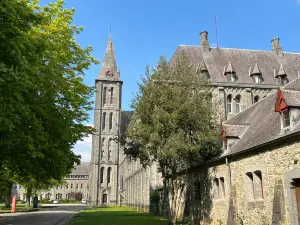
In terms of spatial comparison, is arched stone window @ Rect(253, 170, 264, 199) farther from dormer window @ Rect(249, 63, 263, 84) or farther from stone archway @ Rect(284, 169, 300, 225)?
dormer window @ Rect(249, 63, 263, 84)

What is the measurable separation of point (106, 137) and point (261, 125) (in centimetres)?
5807

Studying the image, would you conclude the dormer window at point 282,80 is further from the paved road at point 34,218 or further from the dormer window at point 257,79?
the paved road at point 34,218

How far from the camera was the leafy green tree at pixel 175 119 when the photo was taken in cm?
1848

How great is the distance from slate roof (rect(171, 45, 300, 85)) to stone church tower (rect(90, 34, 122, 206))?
31743mm

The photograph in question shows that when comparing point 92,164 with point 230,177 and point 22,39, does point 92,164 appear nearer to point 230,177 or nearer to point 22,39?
point 230,177

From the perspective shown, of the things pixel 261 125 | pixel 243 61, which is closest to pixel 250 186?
pixel 261 125

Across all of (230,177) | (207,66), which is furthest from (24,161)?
(207,66)

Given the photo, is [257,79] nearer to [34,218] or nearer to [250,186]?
[250,186]

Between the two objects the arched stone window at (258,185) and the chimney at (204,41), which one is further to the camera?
the chimney at (204,41)

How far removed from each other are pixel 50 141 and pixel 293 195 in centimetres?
1062

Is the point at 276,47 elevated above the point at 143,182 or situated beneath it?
elevated above

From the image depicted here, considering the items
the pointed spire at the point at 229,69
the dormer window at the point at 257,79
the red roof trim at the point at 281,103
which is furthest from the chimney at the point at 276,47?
the red roof trim at the point at 281,103

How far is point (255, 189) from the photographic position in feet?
49.0

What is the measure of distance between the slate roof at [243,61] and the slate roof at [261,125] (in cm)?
1735
